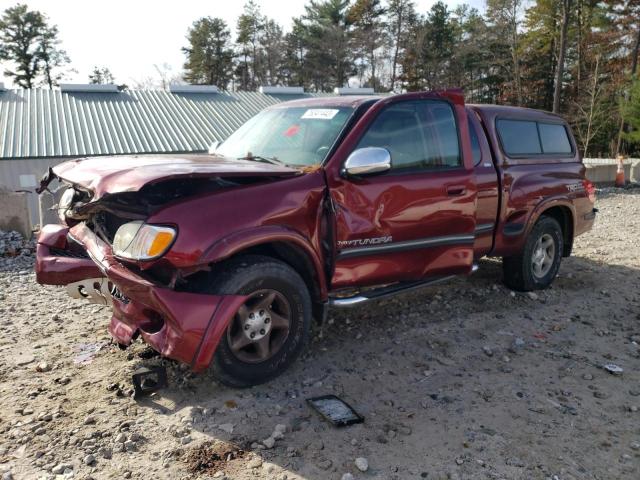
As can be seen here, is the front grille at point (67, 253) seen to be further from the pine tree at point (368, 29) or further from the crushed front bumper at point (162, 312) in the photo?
the pine tree at point (368, 29)

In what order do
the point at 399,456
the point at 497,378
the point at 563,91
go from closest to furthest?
the point at 399,456, the point at 497,378, the point at 563,91

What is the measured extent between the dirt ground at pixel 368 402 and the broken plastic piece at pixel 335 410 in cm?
4

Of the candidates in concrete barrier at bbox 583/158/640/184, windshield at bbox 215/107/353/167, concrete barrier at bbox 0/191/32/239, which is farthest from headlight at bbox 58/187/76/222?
concrete barrier at bbox 583/158/640/184

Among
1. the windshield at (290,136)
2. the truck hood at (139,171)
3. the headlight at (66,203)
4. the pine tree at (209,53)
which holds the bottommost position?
the headlight at (66,203)

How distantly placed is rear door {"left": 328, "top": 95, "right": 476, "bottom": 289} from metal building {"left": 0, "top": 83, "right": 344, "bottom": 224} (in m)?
17.9

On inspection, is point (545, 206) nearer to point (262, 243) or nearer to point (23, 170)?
point (262, 243)

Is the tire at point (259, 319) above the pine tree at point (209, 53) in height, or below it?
below

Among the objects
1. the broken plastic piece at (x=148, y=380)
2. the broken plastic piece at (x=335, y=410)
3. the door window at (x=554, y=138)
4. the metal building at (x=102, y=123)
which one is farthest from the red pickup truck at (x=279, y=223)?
the metal building at (x=102, y=123)

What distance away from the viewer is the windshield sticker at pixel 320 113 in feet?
13.5

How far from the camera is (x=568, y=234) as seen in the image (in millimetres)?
6129

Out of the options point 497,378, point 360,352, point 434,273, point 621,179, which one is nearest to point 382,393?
point 360,352

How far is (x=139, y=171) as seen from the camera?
3.15 meters

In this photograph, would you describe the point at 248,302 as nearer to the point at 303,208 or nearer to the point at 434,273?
the point at 303,208

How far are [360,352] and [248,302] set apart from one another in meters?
1.21
